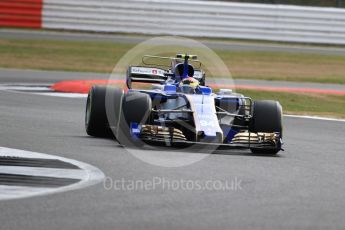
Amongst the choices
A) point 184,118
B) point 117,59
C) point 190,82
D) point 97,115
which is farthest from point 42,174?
point 117,59

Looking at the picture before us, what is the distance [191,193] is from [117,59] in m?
18.6

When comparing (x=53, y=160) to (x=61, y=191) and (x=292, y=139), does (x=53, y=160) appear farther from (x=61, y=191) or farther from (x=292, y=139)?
(x=292, y=139)

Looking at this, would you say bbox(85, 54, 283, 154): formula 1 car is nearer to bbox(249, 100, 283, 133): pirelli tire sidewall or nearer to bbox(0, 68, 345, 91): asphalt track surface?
bbox(249, 100, 283, 133): pirelli tire sidewall

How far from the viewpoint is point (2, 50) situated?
26297 millimetres

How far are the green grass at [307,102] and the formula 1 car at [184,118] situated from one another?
5430 millimetres

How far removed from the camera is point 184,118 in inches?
440

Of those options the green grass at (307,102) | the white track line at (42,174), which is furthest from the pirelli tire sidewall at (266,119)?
the green grass at (307,102)

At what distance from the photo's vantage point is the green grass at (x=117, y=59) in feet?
80.6

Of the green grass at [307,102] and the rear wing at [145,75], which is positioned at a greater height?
the rear wing at [145,75]

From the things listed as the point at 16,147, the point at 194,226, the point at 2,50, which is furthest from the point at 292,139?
the point at 2,50

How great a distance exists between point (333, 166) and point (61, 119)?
196 inches

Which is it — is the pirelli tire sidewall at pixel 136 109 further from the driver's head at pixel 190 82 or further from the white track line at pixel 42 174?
the white track line at pixel 42 174

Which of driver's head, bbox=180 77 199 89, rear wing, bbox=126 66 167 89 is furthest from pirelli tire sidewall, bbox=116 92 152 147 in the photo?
rear wing, bbox=126 66 167 89

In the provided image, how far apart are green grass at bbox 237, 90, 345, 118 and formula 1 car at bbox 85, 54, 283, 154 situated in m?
5.43
